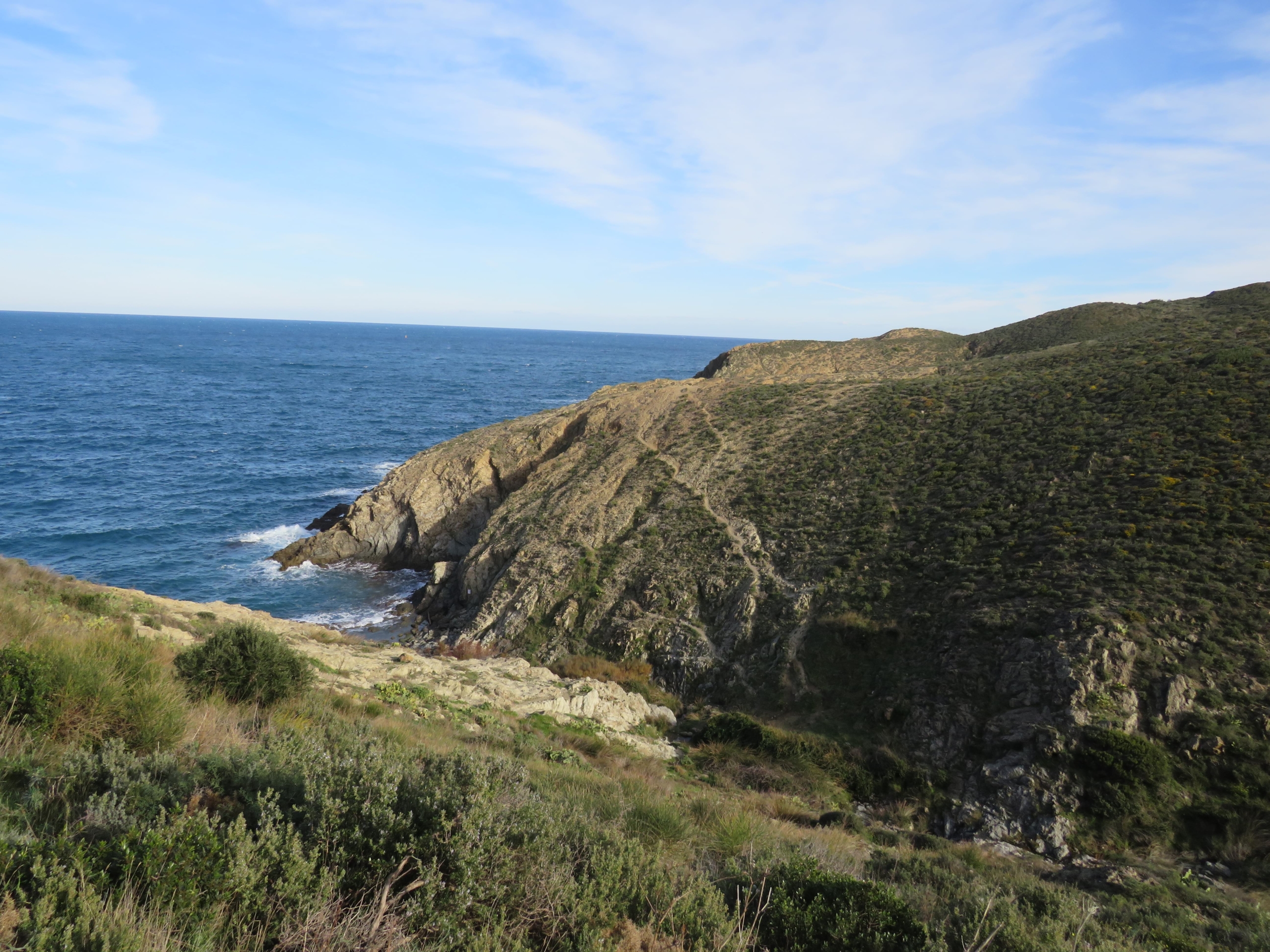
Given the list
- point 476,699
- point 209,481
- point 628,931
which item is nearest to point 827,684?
point 476,699

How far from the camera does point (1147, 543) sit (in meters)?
18.8

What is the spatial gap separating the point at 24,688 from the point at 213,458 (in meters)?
58.2

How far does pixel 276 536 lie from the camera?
40.7 metres

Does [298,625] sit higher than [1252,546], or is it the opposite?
[1252,546]

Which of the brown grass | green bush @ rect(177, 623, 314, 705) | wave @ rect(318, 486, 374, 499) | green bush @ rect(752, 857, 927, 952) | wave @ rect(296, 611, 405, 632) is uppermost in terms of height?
green bush @ rect(752, 857, 927, 952)

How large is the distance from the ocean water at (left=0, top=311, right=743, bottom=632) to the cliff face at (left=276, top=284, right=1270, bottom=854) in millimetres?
4880

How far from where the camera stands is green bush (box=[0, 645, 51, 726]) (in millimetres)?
6531

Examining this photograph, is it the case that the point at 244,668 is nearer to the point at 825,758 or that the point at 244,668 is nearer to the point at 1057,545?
the point at 825,758

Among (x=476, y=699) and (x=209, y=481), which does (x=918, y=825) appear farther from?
(x=209, y=481)

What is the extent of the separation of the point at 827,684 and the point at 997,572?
649 centimetres

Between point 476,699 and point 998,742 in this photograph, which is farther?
point 476,699

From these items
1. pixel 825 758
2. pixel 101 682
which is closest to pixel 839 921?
pixel 101 682

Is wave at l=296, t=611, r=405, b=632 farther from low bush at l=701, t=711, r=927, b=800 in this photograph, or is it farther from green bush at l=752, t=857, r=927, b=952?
green bush at l=752, t=857, r=927, b=952

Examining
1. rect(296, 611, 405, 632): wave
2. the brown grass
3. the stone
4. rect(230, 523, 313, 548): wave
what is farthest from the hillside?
the stone
